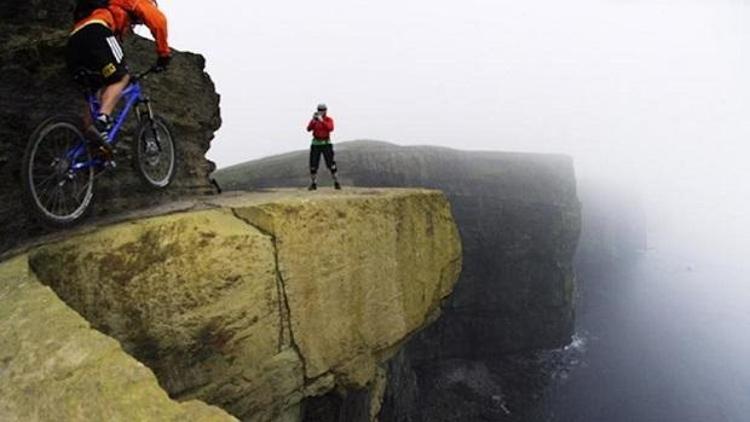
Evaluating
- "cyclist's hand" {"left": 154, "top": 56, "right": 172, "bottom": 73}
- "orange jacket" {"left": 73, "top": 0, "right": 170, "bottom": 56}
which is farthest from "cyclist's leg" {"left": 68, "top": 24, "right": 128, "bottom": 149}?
"cyclist's hand" {"left": 154, "top": 56, "right": 172, "bottom": 73}

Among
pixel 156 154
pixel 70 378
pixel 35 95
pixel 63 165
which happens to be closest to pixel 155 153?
pixel 156 154

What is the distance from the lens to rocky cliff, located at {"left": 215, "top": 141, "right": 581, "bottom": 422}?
54125 mm

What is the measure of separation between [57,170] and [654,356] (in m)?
74.2

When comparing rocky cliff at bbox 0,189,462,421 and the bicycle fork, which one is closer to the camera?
rocky cliff at bbox 0,189,462,421

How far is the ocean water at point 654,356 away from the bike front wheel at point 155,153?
160ft

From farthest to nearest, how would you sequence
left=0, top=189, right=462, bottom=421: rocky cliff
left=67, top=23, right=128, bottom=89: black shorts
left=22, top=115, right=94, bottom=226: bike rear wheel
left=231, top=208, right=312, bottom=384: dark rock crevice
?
left=231, top=208, right=312, bottom=384: dark rock crevice
left=67, top=23, right=128, bottom=89: black shorts
left=22, top=115, right=94, bottom=226: bike rear wheel
left=0, top=189, right=462, bottom=421: rocky cliff

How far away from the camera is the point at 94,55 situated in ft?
25.1

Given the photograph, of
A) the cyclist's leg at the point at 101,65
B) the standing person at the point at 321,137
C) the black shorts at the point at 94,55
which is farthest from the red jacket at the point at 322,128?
the black shorts at the point at 94,55

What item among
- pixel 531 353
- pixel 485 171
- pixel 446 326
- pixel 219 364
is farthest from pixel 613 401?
pixel 219 364

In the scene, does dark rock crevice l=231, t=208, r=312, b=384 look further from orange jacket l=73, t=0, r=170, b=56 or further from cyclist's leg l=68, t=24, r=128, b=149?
orange jacket l=73, t=0, r=170, b=56

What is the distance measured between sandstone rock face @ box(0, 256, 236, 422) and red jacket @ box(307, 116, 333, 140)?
1287 centimetres

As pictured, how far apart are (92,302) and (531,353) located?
6580cm

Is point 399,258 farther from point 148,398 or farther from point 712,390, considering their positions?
point 712,390

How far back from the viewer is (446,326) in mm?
63094
